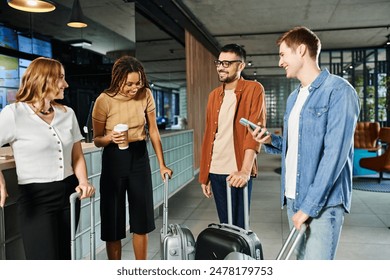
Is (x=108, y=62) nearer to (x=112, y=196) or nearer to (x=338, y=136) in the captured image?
(x=112, y=196)

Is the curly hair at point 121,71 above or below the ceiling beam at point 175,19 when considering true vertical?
below

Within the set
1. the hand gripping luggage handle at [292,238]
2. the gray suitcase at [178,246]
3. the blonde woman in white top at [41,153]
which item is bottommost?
the gray suitcase at [178,246]

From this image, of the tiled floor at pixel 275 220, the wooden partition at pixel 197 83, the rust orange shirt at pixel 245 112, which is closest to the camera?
the rust orange shirt at pixel 245 112

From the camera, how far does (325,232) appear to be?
104 cm

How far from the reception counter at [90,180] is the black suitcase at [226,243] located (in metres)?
0.74

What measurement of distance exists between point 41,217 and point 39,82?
0.44 m

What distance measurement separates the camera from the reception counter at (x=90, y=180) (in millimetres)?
1433

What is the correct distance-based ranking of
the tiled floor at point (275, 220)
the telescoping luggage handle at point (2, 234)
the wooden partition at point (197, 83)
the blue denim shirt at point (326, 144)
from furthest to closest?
the wooden partition at point (197, 83) < the tiled floor at point (275, 220) < the telescoping luggage handle at point (2, 234) < the blue denim shirt at point (326, 144)

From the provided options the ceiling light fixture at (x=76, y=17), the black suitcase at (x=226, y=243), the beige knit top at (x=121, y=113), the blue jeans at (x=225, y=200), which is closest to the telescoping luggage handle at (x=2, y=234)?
the beige knit top at (x=121, y=113)

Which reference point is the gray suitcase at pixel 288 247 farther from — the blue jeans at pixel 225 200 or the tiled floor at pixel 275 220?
the tiled floor at pixel 275 220

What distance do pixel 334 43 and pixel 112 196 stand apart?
134 inches

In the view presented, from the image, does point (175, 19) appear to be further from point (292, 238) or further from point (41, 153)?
point (292, 238)

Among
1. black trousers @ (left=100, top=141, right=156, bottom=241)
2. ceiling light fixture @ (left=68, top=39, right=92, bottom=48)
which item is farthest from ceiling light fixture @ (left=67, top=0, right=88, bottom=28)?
black trousers @ (left=100, top=141, right=156, bottom=241)

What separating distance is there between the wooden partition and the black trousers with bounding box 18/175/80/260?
3769mm
